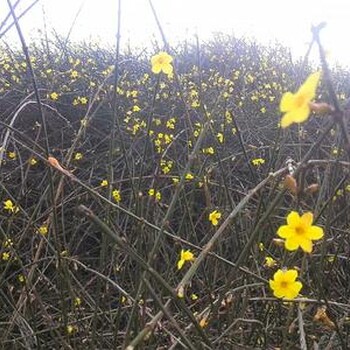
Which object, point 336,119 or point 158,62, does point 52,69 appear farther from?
point 336,119

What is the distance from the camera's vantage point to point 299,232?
0.73 m

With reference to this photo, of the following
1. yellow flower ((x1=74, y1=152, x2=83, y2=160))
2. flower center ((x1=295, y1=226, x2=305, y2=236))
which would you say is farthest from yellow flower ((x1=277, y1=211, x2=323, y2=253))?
yellow flower ((x1=74, y1=152, x2=83, y2=160))

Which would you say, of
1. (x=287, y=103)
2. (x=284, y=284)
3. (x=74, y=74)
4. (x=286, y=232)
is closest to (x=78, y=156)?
(x=74, y=74)

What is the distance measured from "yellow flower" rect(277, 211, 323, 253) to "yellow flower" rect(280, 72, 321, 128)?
0.17 m

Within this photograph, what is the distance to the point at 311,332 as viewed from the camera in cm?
161

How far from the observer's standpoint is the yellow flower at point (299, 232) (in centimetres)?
72

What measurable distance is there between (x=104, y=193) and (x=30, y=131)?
85 centimetres

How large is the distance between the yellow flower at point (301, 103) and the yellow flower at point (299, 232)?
17cm

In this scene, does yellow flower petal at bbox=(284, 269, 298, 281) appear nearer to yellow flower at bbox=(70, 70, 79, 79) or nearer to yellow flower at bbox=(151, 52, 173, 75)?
yellow flower at bbox=(151, 52, 173, 75)

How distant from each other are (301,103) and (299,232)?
20 cm

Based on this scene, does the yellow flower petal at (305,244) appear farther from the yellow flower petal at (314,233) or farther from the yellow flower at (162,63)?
the yellow flower at (162,63)

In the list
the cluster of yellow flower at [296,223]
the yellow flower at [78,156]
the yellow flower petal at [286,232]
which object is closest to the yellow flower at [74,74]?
the yellow flower at [78,156]

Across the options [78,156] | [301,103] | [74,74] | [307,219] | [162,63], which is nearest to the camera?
[301,103]

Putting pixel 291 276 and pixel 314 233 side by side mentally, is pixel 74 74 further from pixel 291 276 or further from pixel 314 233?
pixel 314 233
